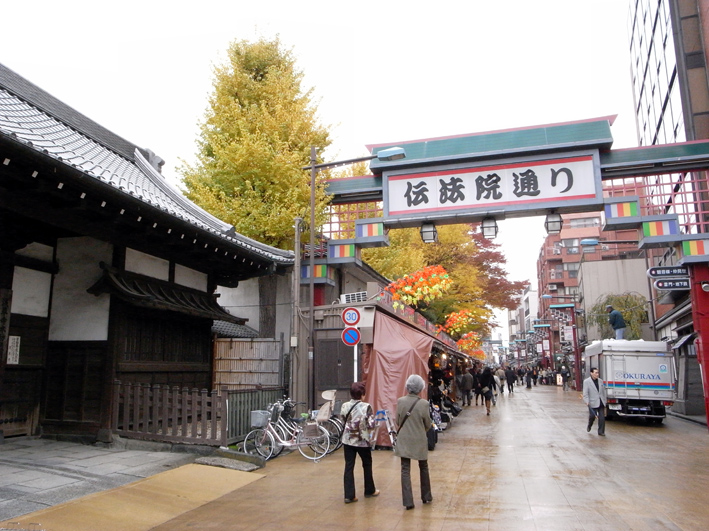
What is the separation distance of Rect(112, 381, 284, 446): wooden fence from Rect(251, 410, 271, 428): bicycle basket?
1.30ft

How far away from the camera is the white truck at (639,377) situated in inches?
709

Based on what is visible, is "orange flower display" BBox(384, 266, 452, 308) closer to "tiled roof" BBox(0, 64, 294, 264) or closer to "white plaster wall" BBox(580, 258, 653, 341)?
"tiled roof" BBox(0, 64, 294, 264)

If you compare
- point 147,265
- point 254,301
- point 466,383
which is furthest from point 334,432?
point 466,383

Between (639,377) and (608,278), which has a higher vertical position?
(608,278)

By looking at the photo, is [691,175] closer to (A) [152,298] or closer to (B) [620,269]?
(A) [152,298]

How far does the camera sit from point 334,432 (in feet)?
39.2

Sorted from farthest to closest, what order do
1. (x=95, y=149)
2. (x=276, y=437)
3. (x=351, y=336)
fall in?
(x=95, y=149), (x=351, y=336), (x=276, y=437)

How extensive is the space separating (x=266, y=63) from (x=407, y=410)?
16996mm

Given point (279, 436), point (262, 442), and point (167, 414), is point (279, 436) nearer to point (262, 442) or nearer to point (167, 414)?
point (262, 442)

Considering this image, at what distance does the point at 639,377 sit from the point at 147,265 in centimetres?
1630

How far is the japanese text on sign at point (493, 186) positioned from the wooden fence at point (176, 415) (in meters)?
8.81

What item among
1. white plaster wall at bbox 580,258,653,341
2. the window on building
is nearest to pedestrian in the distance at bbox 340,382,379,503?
white plaster wall at bbox 580,258,653,341

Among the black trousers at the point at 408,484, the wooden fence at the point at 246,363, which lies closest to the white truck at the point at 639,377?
the wooden fence at the point at 246,363

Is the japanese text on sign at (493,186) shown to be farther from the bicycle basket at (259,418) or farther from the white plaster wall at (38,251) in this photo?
the white plaster wall at (38,251)
